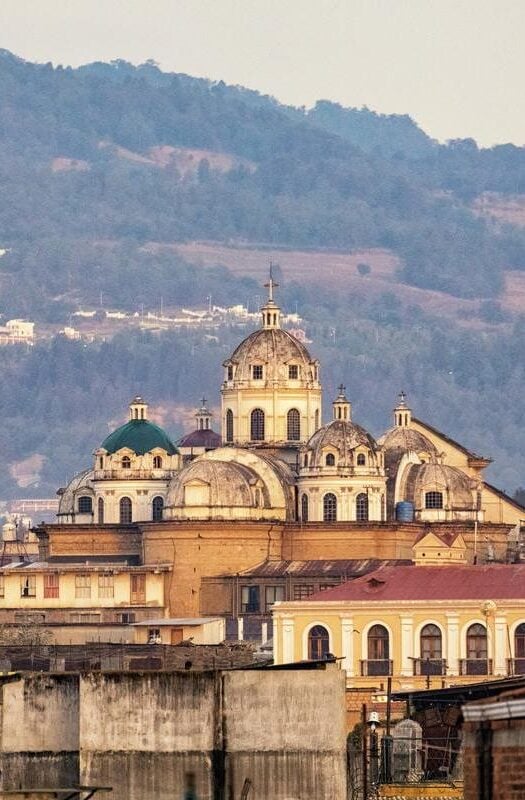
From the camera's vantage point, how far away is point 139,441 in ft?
523

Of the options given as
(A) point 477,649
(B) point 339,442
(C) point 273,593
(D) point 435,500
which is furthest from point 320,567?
(A) point 477,649

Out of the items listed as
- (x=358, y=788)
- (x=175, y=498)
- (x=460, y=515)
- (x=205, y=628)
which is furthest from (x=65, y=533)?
(x=358, y=788)

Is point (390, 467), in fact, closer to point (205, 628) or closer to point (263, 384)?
point (263, 384)

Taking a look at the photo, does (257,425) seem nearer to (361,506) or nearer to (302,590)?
(361,506)

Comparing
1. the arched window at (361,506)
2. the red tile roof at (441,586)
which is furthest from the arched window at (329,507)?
the red tile roof at (441,586)

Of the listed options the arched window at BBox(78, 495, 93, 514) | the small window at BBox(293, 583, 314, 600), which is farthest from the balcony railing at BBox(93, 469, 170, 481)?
the small window at BBox(293, 583, 314, 600)

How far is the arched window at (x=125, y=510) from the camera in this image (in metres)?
158

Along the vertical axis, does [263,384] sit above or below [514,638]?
above

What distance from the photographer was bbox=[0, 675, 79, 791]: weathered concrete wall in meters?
39.0

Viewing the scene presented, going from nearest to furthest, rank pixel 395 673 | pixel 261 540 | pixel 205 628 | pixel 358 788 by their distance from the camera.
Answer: pixel 358 788, pixel 395 673, pixel 205 628, pixel 261 540

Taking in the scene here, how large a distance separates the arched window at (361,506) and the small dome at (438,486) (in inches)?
140

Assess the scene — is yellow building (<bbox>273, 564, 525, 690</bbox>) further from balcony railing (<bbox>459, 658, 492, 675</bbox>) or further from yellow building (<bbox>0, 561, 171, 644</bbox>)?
yellow building (<bbox>0, 561, 171, 644</bbox>)

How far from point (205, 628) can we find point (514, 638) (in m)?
18.5

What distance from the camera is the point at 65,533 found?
511 feet
